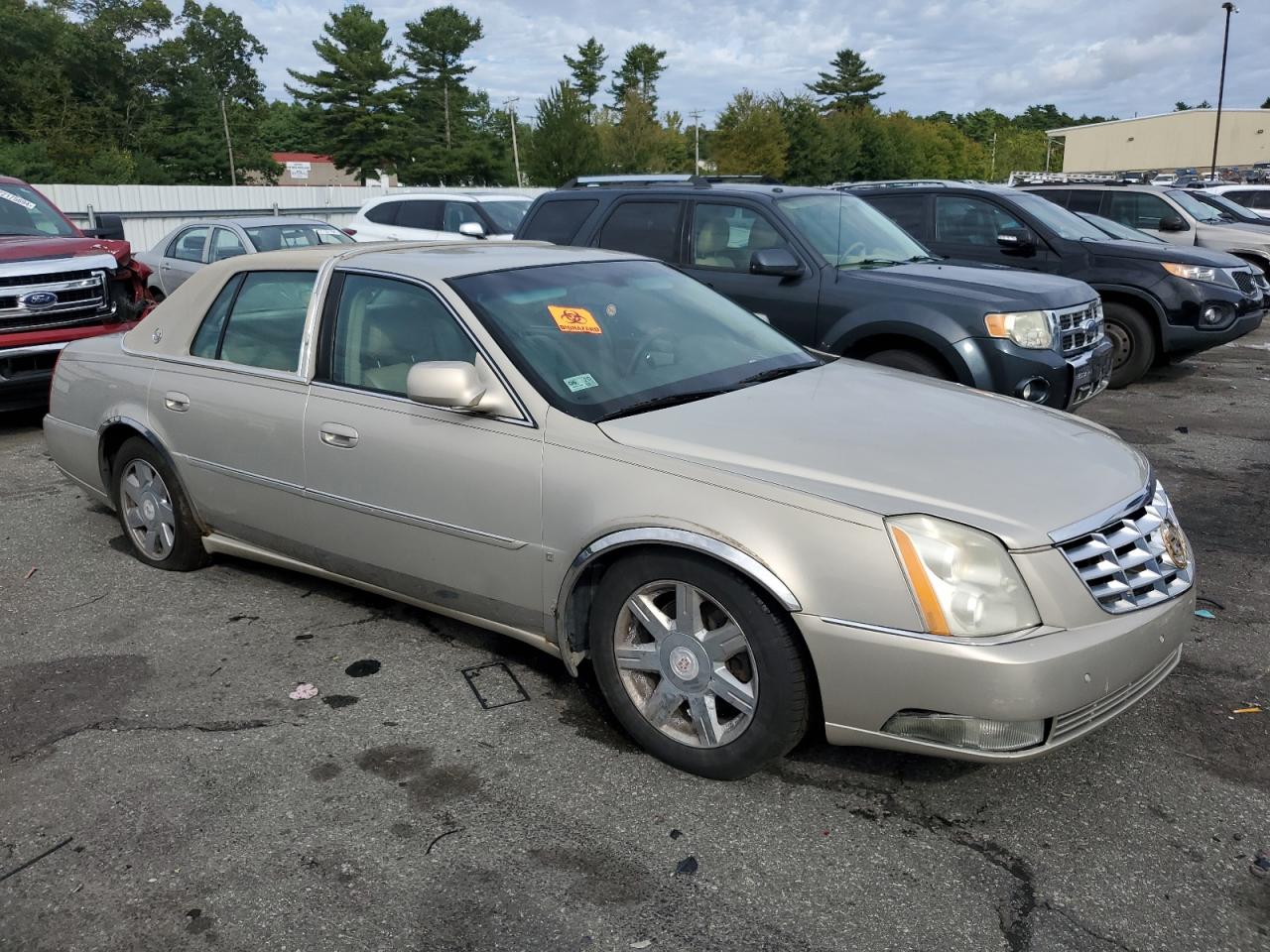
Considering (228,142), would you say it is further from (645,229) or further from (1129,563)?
(1129,563)

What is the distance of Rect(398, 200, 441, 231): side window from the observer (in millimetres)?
14609

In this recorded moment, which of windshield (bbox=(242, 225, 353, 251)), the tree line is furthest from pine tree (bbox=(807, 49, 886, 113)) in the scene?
windshield (bbox=(242, 225, 353, 251))

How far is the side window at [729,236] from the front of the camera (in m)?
7.31

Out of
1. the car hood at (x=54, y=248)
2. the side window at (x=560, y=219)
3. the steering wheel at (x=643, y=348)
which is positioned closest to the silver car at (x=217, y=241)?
the car hood at (x=54, y=248)

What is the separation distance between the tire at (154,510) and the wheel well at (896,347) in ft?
13.0

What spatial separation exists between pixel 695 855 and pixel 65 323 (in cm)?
762

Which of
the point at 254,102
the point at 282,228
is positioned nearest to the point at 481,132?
the point at 254,102

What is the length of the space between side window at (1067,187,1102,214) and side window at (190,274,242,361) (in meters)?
11.8

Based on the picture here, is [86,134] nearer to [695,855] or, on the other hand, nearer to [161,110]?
[161,110]

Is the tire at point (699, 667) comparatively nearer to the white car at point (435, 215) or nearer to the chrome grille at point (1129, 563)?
the chrome grille at point (1129, 563)

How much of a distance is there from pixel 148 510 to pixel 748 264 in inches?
162

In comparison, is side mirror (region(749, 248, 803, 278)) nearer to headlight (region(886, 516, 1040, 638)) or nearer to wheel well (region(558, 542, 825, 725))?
wheel well (region(558, 542, 825, 725))

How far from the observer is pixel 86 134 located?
6631 cm

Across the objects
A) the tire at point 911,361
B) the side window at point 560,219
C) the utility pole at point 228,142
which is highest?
the utility pole at point 228,142
